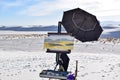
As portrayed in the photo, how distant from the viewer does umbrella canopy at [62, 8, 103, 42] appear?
1097 cm

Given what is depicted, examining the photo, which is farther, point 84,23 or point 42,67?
point 42,67

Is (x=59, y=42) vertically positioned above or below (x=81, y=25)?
below

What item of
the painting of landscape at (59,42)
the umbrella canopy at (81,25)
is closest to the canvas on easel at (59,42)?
A: the painting of landscape at (59,42)

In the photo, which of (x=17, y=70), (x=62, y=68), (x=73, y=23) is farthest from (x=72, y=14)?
(x=17, y=70)

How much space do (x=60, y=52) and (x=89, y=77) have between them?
5.68 metres

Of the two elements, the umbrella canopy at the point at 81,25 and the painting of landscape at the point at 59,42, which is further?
the umbrella canopy at the point at 81,25

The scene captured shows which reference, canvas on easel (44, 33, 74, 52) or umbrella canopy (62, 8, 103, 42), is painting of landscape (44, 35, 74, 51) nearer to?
canvas on easel (44, 33, 74, 52)

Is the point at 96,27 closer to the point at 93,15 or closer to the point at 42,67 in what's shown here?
the point at 93,15

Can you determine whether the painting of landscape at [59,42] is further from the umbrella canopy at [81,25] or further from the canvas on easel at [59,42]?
the umbrella canopy at [81,25]

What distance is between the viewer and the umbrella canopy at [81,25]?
1097 cm

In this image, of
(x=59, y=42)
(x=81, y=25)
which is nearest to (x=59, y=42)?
(x=59, y=42)

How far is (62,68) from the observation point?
10.9m

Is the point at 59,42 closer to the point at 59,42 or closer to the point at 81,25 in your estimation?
the point at 59,42

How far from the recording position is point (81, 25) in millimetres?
11039
